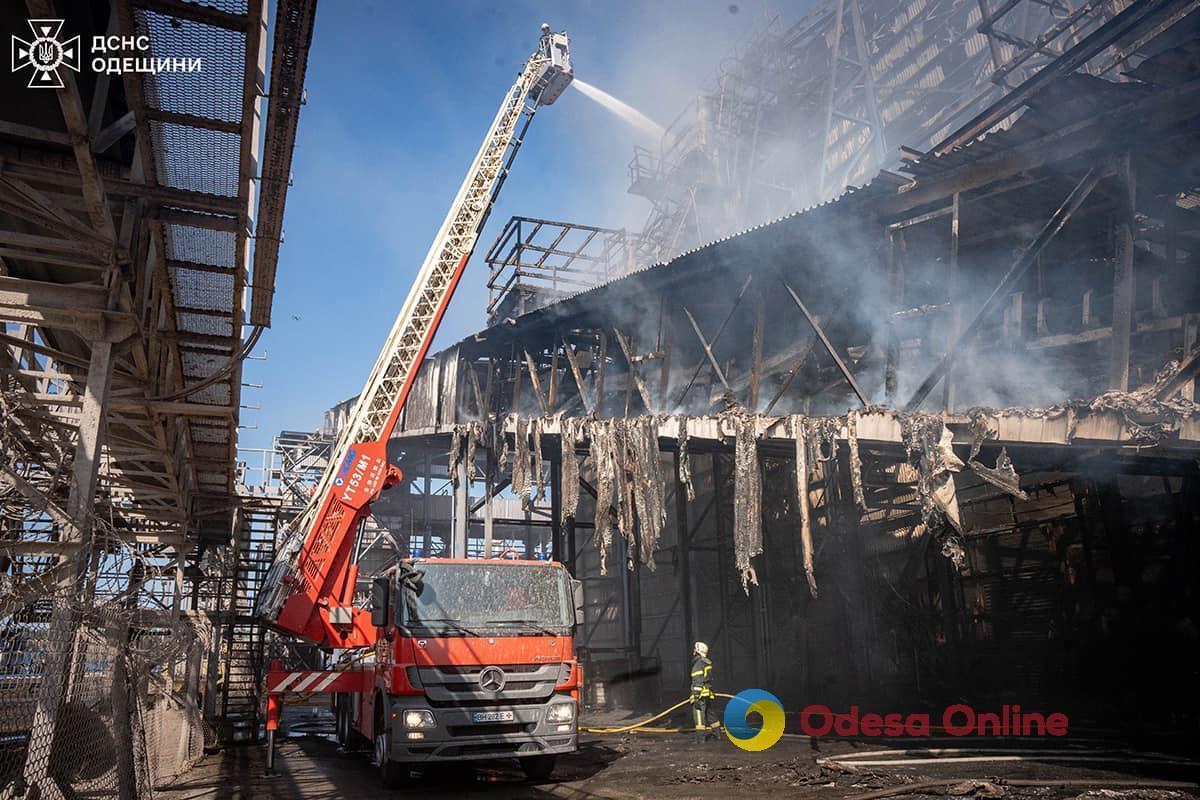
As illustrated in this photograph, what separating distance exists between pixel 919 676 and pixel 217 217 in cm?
1337

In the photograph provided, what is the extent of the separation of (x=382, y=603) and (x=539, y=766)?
2533 millimetres

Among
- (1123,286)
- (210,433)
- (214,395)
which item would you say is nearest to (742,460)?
(1123,286)

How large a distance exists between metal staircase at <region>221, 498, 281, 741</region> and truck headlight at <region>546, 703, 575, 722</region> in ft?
25.3

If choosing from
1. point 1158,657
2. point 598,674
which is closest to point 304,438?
point 598,674

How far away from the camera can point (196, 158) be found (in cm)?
583

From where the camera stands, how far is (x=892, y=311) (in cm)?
1066

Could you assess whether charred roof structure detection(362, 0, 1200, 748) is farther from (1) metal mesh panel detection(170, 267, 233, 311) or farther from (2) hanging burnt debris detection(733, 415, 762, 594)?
(1) metal mesh panel detection(170, 267, 233, 311)

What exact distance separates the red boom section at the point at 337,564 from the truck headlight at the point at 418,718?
221 cm

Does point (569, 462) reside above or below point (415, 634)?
above

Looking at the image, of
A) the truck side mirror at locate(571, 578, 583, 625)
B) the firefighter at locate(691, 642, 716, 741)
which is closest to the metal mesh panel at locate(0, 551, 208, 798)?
the truck side mirror at locate(571, 578, 583, 625)

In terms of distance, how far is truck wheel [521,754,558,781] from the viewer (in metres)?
8.74

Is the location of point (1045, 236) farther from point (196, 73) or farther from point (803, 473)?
point (196, 73)

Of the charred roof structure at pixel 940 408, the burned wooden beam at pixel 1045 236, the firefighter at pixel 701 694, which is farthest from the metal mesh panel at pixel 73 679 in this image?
the burned wooden beam at pixel 1045 236

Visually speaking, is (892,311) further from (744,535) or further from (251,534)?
(251,534)
